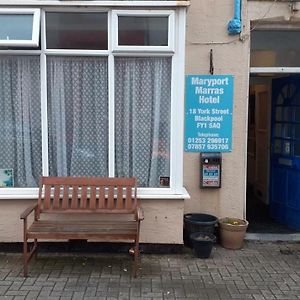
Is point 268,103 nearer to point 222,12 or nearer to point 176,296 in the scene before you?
point 222,12

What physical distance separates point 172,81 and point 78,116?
120cm

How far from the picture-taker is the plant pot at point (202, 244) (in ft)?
15.2

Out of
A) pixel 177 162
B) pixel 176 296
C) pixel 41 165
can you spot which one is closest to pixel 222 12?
pixel 177 162

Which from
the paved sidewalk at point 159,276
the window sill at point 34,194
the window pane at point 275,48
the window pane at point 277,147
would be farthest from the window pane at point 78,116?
the window pane at point 277,147

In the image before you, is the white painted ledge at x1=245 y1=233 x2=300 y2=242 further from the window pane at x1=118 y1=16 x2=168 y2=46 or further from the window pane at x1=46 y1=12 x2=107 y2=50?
the window pane at x1=46 y1=12 x2=107 y2=50

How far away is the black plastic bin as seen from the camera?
489 centimetres

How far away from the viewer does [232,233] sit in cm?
495

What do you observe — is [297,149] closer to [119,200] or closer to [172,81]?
[172,81]

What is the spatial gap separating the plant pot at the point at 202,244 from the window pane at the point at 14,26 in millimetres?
3039

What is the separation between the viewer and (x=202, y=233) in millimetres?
4844

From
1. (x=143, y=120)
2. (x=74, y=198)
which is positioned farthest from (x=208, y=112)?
(x=74, y=198)

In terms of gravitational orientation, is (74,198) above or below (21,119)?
below

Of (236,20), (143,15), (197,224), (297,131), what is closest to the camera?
(143,15)

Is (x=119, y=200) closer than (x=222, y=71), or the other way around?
(x=119, y=200)
